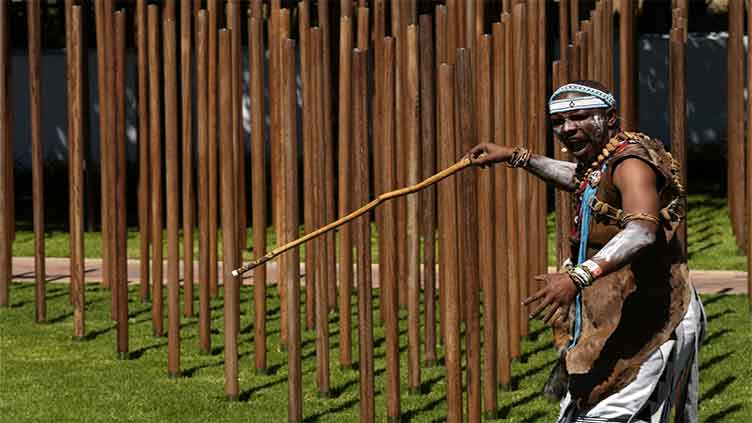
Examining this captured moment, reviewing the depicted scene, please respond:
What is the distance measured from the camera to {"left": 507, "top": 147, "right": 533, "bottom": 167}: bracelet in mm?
6895

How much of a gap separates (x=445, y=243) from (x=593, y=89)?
77.9 inches

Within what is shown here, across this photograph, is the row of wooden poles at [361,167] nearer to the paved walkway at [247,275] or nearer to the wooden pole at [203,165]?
the wooden pole at [203,165]

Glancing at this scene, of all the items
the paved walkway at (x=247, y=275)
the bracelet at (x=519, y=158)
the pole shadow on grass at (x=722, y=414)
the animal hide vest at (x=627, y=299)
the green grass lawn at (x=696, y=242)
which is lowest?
the green grass lawn at (x=696, y=242)

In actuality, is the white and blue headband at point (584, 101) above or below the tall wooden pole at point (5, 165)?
above

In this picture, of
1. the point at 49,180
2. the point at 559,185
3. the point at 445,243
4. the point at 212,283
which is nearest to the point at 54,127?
the point at 49,180

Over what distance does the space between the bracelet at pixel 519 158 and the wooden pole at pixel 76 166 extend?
4912 mm

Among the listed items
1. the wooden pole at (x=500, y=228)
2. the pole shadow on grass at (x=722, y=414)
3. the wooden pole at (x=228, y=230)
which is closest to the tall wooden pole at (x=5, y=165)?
the wooden pole at (x=228, y=230)

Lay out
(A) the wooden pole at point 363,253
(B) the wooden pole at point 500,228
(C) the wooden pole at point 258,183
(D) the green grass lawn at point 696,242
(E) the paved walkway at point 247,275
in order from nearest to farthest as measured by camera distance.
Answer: (A) the wooden pole at point 363,253 < (B) the wooden pole at point 500,228 < (C) the wooden pole at point 258,183 < (E) the paved walkway at point 247,275 < (D) the green grass lawn at point 696,242

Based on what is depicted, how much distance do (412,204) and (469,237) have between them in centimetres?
137

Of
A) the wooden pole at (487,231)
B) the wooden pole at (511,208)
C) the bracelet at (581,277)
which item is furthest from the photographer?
the wooden pole at (511,208)

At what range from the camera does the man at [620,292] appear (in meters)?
6.14

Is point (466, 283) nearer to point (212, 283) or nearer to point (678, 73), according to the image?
point (678, 73)

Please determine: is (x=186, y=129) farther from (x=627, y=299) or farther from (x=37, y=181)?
(x=627, y=299)

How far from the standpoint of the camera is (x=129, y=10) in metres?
22.6
